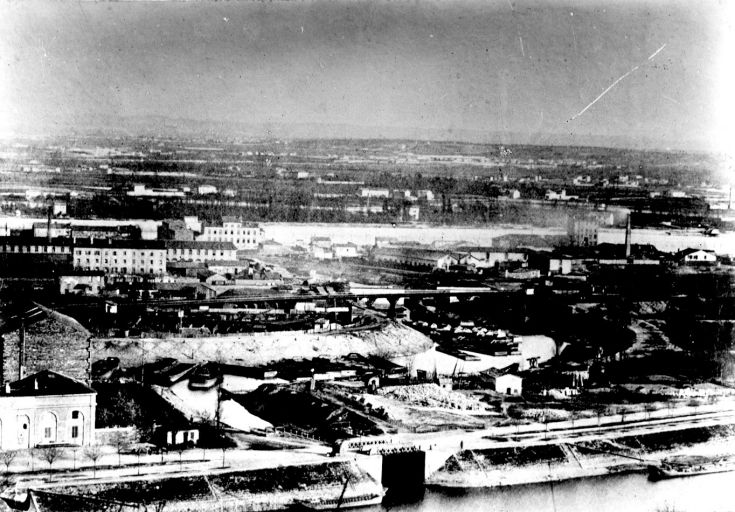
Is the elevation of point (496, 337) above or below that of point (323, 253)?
below

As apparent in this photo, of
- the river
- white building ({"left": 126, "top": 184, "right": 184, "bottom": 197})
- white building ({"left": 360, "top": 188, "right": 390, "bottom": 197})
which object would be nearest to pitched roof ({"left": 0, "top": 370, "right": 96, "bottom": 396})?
white building ({"left": 126, "top": 184, "right": 184, "bottom": 197})

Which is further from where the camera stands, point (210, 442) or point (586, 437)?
point (586, 437)

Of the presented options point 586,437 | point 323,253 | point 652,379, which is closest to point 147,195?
point 323,253

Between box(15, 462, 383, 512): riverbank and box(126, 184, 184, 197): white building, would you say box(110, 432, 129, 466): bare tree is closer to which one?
box(15, 462, 383, 512): riverbank

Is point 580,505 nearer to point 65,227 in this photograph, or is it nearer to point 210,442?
point 210,442

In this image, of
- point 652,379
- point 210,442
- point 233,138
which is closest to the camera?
point 210,442

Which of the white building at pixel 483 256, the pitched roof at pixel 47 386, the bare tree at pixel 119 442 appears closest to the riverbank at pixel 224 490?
the bare tree at pixel 119 442

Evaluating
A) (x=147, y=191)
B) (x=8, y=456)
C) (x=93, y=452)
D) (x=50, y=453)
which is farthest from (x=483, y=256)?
(x=8, y=456)
